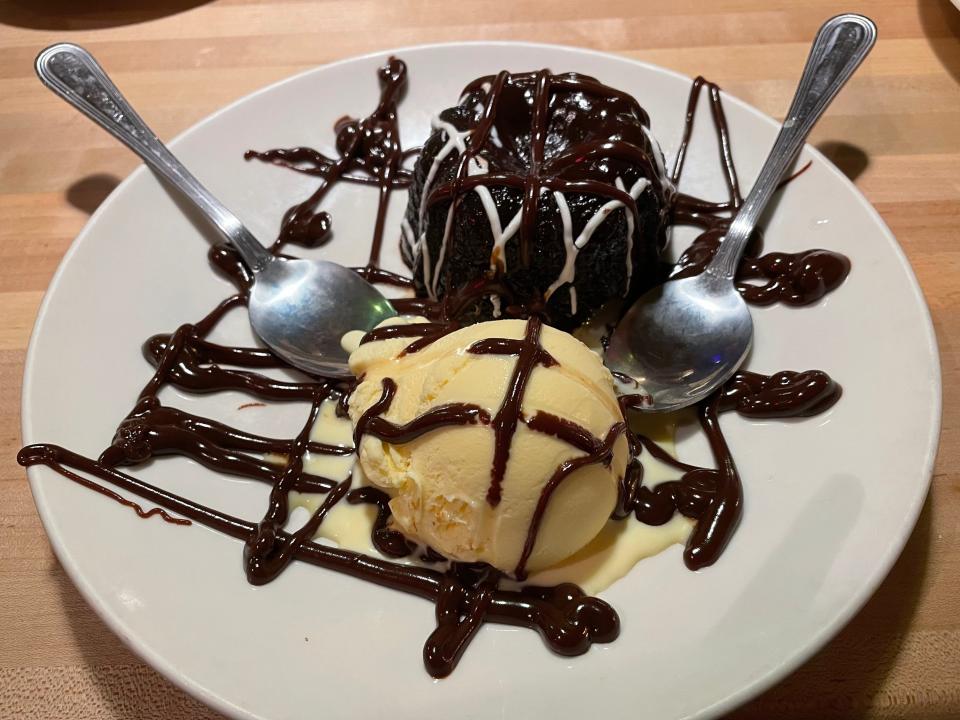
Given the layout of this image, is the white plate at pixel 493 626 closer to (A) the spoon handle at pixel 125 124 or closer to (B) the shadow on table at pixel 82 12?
(A) the spoon handle at pixel 125 124

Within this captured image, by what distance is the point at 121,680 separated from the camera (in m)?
1.19

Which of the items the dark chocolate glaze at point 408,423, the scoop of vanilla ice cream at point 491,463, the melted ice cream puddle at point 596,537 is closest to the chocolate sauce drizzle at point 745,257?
the melted ice cream puddle at point 596,537

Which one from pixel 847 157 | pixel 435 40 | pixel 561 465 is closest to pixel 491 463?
pixel 561 465

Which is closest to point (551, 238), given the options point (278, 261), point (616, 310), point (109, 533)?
point (616, 310)

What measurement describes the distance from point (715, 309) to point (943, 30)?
140 cm

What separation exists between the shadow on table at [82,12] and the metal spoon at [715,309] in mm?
1819

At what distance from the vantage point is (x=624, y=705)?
0.98 meters

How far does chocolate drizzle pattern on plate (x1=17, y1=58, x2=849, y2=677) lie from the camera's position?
110 cm

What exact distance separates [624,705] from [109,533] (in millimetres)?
857

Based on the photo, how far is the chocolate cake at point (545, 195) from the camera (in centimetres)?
129

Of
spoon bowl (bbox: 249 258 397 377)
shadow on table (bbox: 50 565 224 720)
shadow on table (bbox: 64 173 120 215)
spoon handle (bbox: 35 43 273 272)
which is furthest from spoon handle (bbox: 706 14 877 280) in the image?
shadow on table (bbox: 64 173 120 215)

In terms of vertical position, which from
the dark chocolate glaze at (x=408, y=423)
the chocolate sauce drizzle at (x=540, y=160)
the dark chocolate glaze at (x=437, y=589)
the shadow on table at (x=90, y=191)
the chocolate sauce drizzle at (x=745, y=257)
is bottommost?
the dark chocolate glaze at (x=437, y=589)

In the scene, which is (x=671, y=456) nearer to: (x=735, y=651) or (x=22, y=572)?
(x=735, y=651)

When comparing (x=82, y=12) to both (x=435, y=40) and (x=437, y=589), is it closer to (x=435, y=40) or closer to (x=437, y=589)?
(x=435, y=40)
